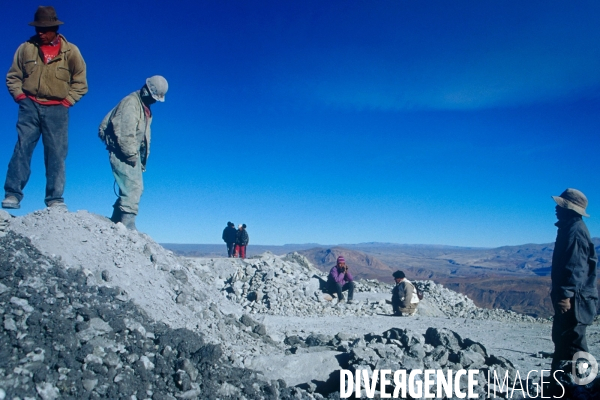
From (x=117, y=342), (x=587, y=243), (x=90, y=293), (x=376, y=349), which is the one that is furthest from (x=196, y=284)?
(x=587, y=243)

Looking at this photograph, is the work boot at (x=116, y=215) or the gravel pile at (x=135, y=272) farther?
the work boot at (x=116, y=215)

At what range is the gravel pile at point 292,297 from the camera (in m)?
9.52

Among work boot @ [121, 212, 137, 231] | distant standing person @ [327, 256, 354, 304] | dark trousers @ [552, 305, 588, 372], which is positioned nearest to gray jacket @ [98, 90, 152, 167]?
work boot @ [121, 212, 137, 231]

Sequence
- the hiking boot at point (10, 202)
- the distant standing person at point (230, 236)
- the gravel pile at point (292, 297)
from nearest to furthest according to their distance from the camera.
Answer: the hiking boot at point (10, 202) → the gravel pile at point (292, 297) → the distant standing person at point (230, 236)

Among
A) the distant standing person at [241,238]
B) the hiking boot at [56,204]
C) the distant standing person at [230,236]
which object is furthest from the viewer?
the distant standing person at [230,236]

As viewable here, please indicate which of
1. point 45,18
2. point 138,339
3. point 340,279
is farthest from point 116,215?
point 340,279

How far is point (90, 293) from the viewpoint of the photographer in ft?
11.0

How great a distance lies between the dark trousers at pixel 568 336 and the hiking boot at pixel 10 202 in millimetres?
5738

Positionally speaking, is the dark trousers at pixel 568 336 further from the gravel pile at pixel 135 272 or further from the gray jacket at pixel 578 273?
the gravel pile at pixel 135 272

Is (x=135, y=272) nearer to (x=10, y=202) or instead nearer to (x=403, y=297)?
(x=10, y=202)

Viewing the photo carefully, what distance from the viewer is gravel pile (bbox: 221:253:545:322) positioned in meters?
9.52

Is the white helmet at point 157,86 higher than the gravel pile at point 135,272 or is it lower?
higher

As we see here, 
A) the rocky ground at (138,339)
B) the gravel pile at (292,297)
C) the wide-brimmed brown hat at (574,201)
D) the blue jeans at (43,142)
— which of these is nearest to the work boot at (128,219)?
the rocky ground at (138,339)

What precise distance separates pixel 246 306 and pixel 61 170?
19.9 ft
